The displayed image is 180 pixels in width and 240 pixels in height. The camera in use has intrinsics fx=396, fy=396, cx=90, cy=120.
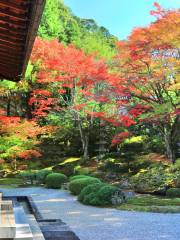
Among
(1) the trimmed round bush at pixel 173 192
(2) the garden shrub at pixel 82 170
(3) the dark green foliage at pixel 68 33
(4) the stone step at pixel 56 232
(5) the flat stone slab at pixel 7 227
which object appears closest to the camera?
(5) the flat stone slab at pixel 7 227

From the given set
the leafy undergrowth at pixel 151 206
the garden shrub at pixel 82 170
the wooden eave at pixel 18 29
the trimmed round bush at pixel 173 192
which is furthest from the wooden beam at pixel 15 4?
the garden shrub at pixel 82 170

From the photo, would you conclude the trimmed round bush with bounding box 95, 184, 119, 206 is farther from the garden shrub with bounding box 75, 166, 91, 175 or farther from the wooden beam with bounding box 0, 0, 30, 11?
the wooden beam with bounding box 0, 0, 30, 11

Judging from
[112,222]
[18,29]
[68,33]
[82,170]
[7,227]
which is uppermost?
[68,33]

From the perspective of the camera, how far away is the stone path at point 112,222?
656 cm

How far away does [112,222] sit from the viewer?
789 cm

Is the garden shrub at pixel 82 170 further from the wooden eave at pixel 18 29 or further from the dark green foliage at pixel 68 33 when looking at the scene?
the wooden eave at pixel 18 29

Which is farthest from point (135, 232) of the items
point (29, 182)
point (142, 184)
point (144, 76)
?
point (29, 182)

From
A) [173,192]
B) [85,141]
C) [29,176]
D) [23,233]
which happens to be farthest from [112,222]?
[85,141]

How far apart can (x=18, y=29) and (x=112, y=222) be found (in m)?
5.48

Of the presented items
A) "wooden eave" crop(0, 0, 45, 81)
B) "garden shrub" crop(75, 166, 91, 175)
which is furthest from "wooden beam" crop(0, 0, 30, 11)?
"garden shrub" crop(75, 166, 91, 175)

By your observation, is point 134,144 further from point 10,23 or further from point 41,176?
point 10,23

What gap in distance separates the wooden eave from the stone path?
342cm

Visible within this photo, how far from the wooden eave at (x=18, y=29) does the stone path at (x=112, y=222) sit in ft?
11.2

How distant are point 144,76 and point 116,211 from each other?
8333 millimetres
